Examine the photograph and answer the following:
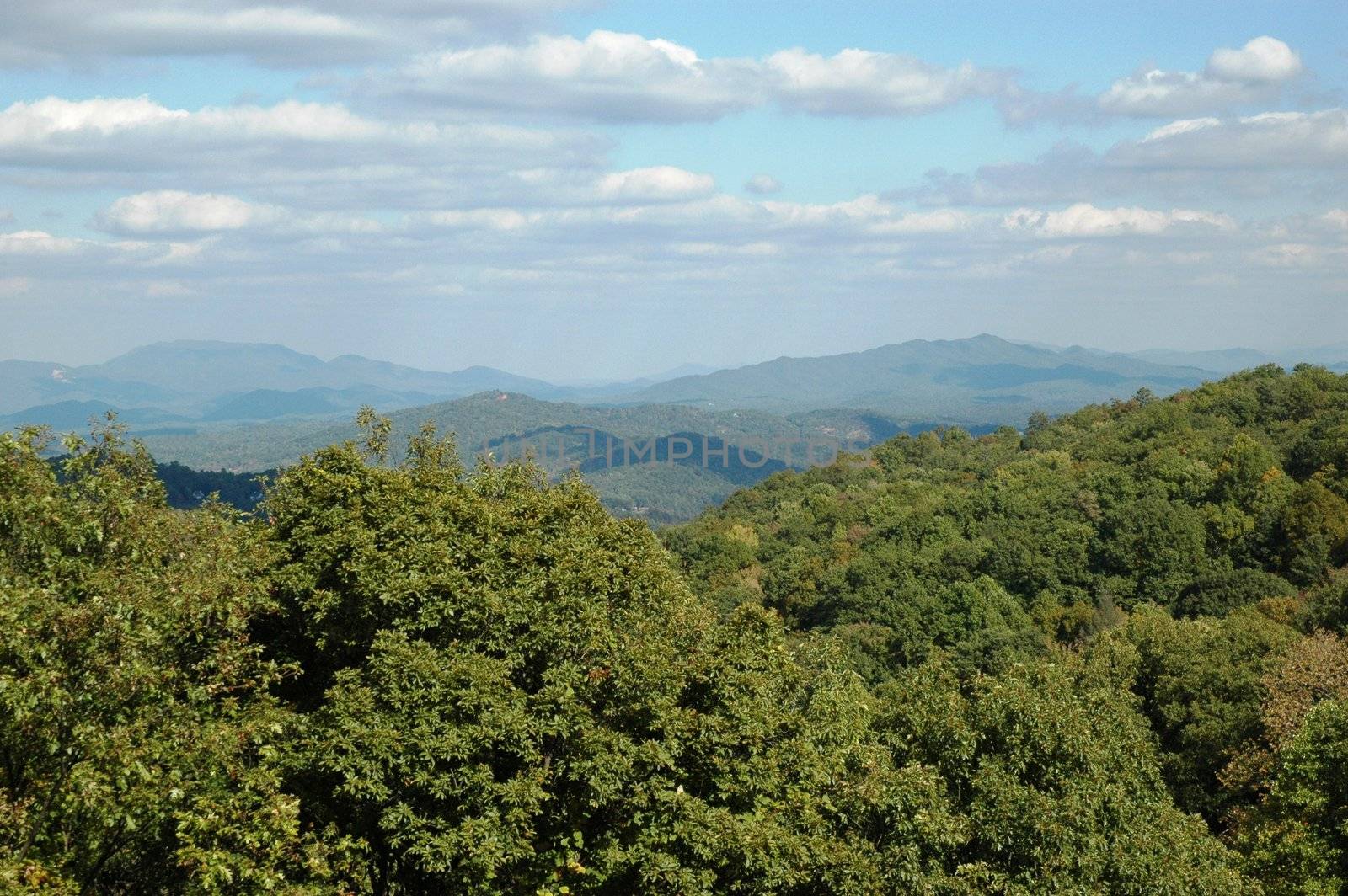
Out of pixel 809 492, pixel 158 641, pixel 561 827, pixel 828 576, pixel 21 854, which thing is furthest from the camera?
pixel 809 492

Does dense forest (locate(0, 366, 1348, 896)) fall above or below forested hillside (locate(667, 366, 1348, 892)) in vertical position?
above

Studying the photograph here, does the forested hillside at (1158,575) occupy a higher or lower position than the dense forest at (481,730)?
lower

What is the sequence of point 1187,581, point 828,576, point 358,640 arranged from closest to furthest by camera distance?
point 358,640, point 1187,581, point 828,576

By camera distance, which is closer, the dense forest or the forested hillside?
the dense forest

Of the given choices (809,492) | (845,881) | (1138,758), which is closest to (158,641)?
(845,881)

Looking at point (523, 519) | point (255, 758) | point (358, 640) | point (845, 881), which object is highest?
point (523, 519)

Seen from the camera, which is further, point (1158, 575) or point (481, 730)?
point (1158, 575)

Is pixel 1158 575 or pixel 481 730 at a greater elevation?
pixel 481 730

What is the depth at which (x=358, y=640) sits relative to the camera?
17.4 m

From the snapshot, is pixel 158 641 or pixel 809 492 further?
pixel 809 492

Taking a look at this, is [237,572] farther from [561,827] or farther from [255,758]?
[561,827]

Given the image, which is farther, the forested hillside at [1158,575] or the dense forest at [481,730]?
the forested hillside at [1158,575]

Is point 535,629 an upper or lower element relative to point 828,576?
upper

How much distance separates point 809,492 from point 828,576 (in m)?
31.9
